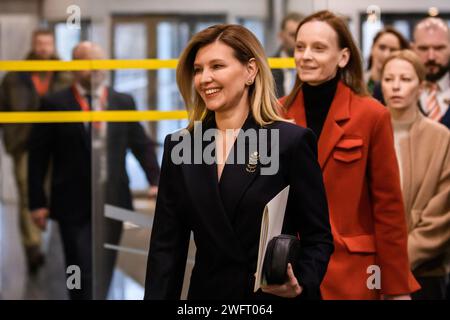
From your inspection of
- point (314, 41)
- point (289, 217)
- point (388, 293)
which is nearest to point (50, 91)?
point (314, 41)

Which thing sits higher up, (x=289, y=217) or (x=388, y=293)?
(x=289, y=217)

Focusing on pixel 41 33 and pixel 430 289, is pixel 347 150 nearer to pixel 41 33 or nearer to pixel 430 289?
pixel 430 289

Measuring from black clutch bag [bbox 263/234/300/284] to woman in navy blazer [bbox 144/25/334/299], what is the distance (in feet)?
0.50

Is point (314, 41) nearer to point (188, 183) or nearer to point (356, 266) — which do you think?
point (356, 266)

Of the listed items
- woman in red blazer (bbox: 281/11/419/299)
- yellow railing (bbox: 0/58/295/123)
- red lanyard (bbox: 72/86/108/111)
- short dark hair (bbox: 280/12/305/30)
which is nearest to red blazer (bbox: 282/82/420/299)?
woman in red blazer (bbox: 281/11/419/299)

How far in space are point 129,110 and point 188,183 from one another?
230 centimetres

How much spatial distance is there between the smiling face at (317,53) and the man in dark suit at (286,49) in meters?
1.02

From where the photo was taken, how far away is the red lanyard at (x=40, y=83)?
5598mm

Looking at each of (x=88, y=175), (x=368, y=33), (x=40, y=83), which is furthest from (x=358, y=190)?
(x=368, y=33)

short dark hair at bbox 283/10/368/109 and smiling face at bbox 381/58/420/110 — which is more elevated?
short dark hair at bbox 283/10/368/109

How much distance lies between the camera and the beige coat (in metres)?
5.35

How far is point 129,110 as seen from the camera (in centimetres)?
563

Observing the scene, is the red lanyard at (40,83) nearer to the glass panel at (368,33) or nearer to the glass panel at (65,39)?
the glass panel at (65,39)

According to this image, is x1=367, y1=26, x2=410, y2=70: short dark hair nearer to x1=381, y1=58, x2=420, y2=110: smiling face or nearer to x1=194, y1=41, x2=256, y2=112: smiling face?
x1=381, y1=58, x2=420, y2=110: smiling face
